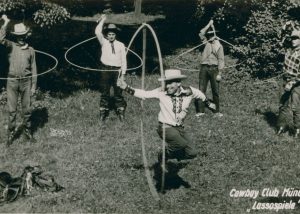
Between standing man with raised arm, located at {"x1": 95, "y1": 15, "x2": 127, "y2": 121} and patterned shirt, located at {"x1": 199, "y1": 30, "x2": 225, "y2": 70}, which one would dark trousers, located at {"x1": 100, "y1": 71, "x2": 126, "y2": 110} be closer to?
standing man with raised arm, located at {"x1": 95, "y1": 15, "x2": 127, "y2": 121}

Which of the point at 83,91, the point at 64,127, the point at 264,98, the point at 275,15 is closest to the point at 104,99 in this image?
the point at 64,127

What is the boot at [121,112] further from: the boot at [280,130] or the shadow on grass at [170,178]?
the boot at [280,130]

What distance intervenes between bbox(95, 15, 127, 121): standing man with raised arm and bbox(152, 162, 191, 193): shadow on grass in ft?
10.7

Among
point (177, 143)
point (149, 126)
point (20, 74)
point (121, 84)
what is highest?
point (121, 84)

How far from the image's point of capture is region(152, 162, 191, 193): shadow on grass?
10695 mm

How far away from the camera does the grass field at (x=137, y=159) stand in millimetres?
10094

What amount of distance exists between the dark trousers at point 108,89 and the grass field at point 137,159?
0.44m

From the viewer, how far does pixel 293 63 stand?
12742 millimetres

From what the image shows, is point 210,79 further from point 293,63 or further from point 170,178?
point 170,178

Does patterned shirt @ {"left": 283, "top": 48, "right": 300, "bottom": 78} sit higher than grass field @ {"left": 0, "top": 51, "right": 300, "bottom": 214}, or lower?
higher

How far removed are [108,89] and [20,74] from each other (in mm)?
2706
